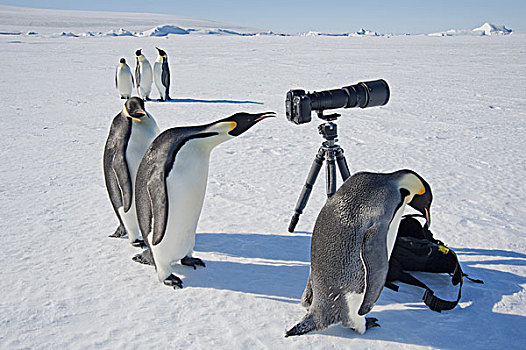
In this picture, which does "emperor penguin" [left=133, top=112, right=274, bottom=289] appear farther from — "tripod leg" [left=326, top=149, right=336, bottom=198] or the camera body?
"tripod leg" [left=326, top=149, right=336, bottom=198]

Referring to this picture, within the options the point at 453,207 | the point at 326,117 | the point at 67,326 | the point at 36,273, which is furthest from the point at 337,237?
the point at 453,207

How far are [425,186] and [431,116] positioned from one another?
4.81 metres

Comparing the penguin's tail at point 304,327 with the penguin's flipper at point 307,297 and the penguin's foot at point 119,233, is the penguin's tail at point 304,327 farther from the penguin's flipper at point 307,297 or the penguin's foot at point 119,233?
the penguin's foot at point 119,233

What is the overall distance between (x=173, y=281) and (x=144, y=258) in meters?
0.27

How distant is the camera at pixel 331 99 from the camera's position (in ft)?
6.66

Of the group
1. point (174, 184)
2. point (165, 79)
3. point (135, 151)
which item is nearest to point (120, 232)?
point (135, 151)

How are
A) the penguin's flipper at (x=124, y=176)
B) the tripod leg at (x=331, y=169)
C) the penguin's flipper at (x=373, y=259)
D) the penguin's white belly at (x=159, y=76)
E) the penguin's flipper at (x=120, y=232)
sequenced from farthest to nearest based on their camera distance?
the penguin's white belly at (x=159, y=76) < the penguin's flipper at (x=120, y=232) < the penguin's flipper at (x=124, y=176) < the tripod leg at (x=331, y=169) < the penguin's flipper at (x=373, y=259)

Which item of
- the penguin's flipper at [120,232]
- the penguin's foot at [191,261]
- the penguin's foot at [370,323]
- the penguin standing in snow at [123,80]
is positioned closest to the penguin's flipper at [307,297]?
the penguin's foot at [370,323]

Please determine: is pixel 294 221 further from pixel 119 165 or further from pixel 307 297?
pixel 119 165

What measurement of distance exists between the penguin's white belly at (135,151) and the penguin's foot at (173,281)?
0.48m

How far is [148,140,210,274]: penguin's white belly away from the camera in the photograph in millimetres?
2014

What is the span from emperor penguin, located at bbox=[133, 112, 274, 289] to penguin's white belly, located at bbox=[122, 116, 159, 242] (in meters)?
0.23

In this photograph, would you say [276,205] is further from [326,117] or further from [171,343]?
[171,343]

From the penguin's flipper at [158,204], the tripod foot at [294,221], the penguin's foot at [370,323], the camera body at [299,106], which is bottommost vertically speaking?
the penguin's foot at [370,323]
